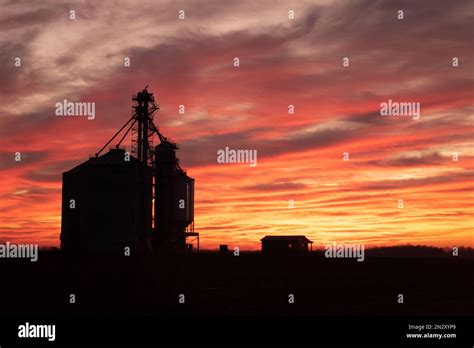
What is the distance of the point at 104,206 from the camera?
192 ft

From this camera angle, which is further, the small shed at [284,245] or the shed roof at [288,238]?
the shed roof at [288,238]

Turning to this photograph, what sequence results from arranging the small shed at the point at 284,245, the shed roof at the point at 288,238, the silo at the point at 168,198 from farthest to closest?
the shed roof at the point at 288,238, the small shed at the point at 284,245, the silo at the point at 168,198

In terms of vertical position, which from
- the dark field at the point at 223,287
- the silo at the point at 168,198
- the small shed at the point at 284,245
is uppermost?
the silo at the point at 168,198

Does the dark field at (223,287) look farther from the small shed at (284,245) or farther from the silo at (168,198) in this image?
the small shed at (284,245)

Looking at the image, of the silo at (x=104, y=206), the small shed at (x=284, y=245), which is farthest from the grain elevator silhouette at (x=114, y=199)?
the small shed at (x=284, y=245)

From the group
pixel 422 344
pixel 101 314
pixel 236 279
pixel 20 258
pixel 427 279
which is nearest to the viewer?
pixel 422 344

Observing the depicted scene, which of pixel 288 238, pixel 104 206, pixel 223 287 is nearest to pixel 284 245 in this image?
pixel 288 238

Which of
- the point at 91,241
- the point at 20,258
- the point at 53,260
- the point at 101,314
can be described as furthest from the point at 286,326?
the point at 91,241

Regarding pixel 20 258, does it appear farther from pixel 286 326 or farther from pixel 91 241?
pixel 286 326

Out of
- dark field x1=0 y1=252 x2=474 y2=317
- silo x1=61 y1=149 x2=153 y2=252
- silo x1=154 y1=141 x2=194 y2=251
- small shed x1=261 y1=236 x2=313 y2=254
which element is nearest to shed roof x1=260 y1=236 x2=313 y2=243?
small shed x1=261 y1=236 x2=313 y2=254

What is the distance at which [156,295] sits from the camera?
1512 inches

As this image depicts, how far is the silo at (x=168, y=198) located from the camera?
66312 mm

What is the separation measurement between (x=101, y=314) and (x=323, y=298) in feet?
47.4

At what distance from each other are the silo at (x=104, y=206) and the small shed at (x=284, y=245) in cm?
2351
